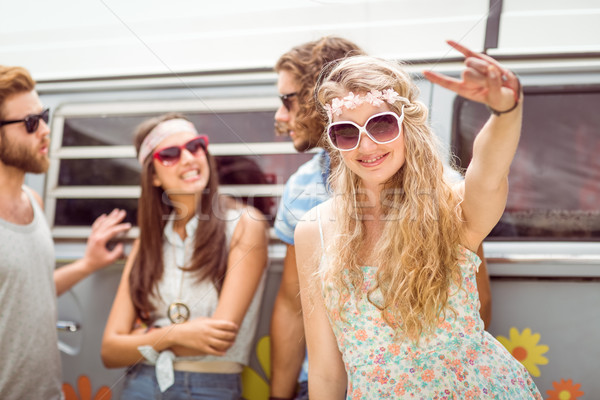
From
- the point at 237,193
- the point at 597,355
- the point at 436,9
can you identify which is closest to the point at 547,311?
the point at 597,355

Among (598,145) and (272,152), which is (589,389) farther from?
(272,152)

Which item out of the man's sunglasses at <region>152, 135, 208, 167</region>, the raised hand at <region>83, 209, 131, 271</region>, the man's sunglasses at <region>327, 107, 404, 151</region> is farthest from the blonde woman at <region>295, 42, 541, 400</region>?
the raised hand at <region>83, 209, 131, 271</region>

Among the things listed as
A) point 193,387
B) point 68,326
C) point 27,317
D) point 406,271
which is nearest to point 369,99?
point 406,271

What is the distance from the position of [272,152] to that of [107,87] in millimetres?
1072

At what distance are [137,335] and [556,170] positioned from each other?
6.79 feet

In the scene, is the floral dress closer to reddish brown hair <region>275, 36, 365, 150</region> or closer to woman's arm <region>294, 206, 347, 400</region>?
woman's arm <region>294, 206, 347, 400</region>

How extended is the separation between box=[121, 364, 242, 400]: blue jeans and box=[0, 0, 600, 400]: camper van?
0.12m

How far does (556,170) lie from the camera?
85.6 inches

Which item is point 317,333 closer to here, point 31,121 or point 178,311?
point 178,311

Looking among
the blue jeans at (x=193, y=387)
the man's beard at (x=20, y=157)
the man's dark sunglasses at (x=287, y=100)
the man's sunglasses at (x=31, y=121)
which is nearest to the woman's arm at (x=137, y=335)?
the blue jeans at (x=193, y=387)

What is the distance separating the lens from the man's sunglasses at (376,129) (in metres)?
1.47

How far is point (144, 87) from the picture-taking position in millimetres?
A: 2756

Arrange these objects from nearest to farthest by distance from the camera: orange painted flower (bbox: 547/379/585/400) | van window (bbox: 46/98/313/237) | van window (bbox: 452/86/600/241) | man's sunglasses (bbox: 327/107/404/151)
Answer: man's sunglasses (bbox: 327/107/404/151), orange painted flower (bbox: 547/379/585/400), van window (bbox: 452/86/600/241), van window (bbox: 46/98/313/237)

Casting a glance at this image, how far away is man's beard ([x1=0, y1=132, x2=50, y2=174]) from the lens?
7.84 ft
